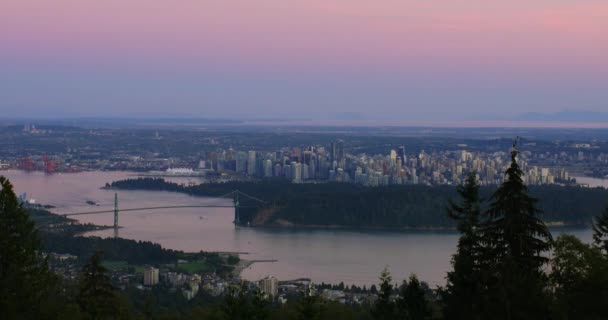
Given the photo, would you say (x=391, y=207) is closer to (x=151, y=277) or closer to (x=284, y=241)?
(x=284, y=241)

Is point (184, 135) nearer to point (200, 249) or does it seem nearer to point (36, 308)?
point (200, 249)

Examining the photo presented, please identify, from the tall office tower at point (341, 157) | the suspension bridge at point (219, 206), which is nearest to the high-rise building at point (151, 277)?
the suspension bridge at point (219, 206)

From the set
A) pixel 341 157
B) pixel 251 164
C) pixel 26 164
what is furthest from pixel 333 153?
pixel 26 164

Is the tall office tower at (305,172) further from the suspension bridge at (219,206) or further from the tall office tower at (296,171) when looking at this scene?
the suspension bridge at (219,206)

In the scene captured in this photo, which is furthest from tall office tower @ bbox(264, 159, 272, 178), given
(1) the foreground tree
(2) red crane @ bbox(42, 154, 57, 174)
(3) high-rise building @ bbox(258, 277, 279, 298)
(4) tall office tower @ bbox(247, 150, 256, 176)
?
(1) the foreground tree

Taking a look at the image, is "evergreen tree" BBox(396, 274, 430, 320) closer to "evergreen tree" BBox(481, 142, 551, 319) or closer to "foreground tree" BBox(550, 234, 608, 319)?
"evergreen tree" BBox(481, 142, 551, 319)
